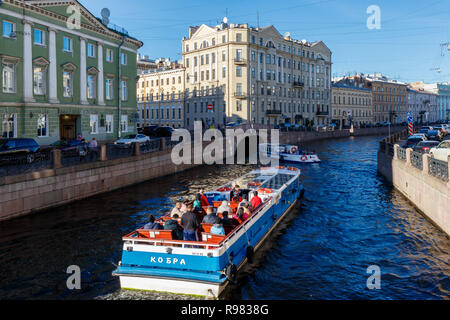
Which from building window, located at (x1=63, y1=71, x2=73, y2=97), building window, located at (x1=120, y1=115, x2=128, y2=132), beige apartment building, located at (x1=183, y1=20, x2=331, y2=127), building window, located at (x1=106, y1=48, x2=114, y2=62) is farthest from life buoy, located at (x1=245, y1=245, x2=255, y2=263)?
beige apartment building, located at (x1=183, y1=20, x2=331, y2=127)

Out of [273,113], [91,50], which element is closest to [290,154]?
[91,50]

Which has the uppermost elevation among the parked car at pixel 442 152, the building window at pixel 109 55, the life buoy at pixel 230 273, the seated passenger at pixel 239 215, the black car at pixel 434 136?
the building window at pixel 109 55

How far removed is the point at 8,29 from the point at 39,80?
3989mm

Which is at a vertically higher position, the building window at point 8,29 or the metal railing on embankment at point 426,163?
the building window at point 8,29

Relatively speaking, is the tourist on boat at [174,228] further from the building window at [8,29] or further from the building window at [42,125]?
the building window at [42,125]

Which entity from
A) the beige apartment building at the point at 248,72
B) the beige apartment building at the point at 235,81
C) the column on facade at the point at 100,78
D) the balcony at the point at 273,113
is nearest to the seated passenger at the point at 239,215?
the column on facade at the point at 100,78

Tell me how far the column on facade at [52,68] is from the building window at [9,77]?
3.05 metres

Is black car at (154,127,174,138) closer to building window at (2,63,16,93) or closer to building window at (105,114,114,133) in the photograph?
building window at (105,114,114,133)

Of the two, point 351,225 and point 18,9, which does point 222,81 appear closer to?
point 18,9

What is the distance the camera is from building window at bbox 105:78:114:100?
36.9m

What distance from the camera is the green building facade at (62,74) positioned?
27188 millimetres

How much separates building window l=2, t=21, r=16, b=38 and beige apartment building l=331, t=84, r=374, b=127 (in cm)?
8009

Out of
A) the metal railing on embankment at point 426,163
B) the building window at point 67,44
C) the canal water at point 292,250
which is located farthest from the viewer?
the building window at point 67,44
